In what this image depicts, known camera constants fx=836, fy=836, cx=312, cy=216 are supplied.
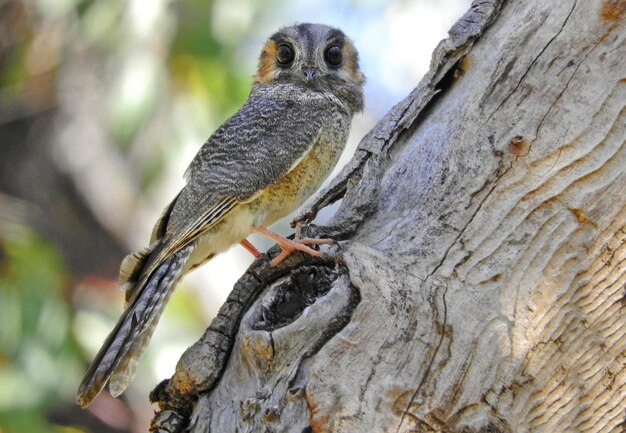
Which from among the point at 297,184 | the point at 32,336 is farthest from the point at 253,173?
the point at 32,336

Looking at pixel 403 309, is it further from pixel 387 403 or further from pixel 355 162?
pixel 355 162

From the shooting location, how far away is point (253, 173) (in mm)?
Answer: 3383

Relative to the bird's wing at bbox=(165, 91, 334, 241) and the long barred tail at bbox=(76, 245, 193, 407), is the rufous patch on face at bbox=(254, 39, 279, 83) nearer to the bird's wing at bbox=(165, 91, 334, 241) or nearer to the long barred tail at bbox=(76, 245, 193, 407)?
the bird's wing at bbox=(165, 91, 334, 241)

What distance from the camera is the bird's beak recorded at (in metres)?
3.83

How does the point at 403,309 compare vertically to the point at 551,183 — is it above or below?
below

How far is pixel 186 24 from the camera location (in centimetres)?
493

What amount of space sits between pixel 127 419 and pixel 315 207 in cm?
208

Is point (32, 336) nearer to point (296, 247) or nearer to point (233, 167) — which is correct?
point (233, 167)

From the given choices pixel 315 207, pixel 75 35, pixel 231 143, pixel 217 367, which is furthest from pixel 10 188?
pixel 217 367

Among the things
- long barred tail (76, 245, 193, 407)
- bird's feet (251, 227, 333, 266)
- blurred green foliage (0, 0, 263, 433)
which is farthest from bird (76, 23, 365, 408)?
blurred green foliage (0, 0, 263, 433)

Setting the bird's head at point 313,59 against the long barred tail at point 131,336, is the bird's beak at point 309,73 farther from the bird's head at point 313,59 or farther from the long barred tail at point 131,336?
the long barred tail at point 131,336

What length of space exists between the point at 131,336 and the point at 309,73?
161 centimetres

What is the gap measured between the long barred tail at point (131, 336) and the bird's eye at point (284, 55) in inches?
51.0

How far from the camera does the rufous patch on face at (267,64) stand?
163 inches
